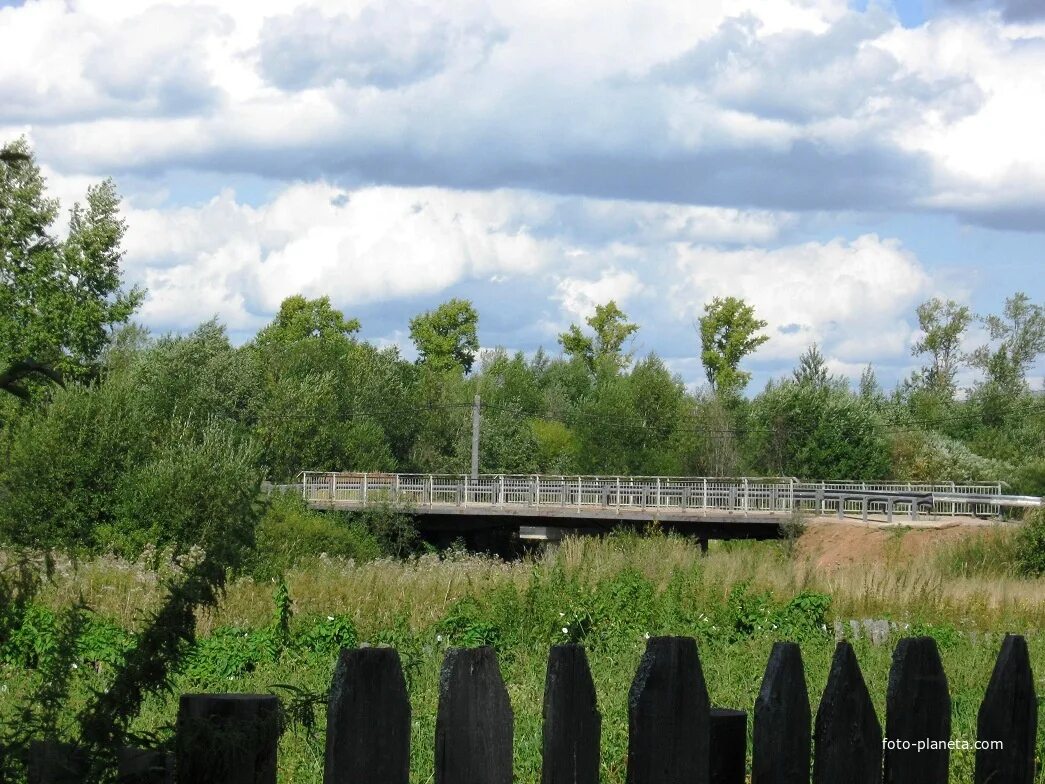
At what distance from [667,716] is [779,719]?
281 millimetres

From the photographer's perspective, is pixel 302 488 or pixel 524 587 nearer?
pixel 524 587

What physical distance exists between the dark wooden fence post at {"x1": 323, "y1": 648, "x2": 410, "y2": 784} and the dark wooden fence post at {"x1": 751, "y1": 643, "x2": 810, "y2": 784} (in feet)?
2.49

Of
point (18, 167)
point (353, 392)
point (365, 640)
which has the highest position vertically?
point (353, 392)

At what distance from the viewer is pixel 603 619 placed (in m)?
11.0

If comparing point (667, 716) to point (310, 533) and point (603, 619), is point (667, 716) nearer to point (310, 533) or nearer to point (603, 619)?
point (603, 619)

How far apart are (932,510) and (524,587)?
3027cm

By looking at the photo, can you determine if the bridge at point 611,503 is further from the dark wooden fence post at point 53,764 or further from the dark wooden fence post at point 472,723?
the dark wooden fence post at point 53,764

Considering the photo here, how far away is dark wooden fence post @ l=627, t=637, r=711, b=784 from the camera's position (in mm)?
2215

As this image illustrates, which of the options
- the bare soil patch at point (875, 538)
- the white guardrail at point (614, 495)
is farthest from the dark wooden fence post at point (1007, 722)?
the white guardrail at point (614, 495)

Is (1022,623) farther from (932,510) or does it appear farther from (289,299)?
(289,299)

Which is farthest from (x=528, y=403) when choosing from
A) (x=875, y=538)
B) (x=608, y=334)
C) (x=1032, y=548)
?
(x=1032, y=548)

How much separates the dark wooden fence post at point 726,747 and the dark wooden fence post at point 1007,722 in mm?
726

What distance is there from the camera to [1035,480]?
5300 cm

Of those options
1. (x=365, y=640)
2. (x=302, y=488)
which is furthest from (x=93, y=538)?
(x=365, y=640)
